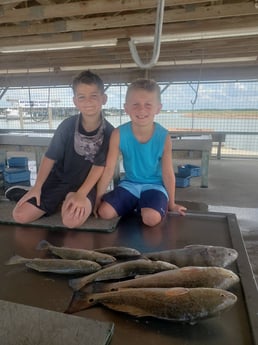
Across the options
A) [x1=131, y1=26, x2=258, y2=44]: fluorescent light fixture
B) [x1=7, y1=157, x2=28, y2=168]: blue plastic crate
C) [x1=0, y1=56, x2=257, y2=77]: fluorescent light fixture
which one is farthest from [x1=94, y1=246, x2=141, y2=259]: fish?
[x1=0, y1=56, x2=257, y2=77]: fluorescent light fixture

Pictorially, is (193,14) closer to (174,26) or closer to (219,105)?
(174,26)

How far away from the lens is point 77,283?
1.03 meters

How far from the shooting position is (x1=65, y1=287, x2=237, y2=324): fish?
0.83 metres

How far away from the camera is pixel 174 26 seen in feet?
11.4

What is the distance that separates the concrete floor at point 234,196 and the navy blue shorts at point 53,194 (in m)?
0.95

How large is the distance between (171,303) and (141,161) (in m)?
1.18

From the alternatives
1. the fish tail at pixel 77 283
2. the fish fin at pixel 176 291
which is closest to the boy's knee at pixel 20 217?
the fish tail at pixel 77 283

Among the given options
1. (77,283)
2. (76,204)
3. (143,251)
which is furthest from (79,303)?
(76,204)

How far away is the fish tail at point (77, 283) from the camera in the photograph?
1.02 m

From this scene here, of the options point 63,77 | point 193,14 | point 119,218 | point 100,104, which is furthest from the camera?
point 63,77

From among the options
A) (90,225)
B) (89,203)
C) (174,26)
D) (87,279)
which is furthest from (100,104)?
(174,26)

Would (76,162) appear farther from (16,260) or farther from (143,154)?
(16,260)

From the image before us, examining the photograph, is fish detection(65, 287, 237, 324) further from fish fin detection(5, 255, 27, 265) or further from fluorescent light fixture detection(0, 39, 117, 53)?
fluorescent light fixture detection(0, 39, 117, 53)

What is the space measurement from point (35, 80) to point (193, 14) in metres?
5.11
